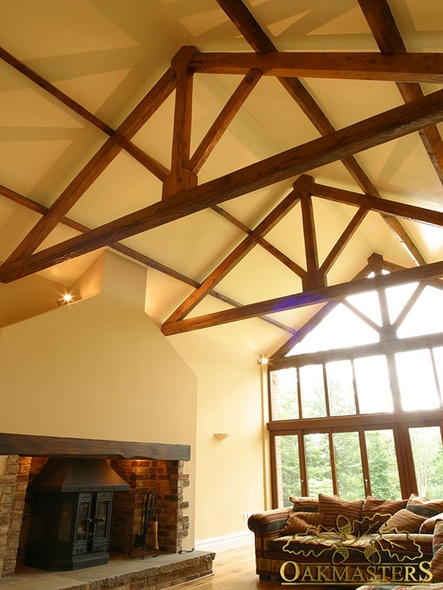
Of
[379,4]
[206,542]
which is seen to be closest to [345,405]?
[206,542]

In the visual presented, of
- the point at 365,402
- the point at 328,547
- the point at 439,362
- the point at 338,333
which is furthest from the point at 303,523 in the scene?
Answer: the point at 338,333

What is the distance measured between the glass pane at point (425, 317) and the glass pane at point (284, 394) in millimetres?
2462

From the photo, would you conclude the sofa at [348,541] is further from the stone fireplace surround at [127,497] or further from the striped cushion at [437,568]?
the striped cushion at [437,568]

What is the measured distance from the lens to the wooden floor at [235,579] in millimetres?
5094

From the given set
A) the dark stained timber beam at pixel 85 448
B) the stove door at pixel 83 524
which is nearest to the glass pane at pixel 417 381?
the dark stained timber beam at pixel 85 448

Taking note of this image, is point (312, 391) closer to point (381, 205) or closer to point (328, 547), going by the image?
point (328, 547)

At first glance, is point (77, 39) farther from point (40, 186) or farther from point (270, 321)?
point (270, 321)

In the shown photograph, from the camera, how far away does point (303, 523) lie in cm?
559

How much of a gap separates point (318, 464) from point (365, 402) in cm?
153

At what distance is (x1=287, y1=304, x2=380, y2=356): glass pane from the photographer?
28.7 feet

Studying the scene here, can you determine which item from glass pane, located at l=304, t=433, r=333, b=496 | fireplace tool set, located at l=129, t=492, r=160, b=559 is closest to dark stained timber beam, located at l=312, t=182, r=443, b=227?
glass pane, located at l=304, t=433, r=333, b=496

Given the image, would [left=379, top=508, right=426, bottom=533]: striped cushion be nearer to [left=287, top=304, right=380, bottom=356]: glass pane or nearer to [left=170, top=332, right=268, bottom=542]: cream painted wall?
[left=170, top=332, right=268, bottom=542]: cream painted wall

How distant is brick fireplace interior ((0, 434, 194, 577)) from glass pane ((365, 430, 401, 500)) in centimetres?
370

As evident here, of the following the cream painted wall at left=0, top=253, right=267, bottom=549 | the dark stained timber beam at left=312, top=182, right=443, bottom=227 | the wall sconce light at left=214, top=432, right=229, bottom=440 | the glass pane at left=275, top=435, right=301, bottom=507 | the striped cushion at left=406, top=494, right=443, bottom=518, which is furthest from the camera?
the glass pane at left=275, top=435, right=301, bottom=507
